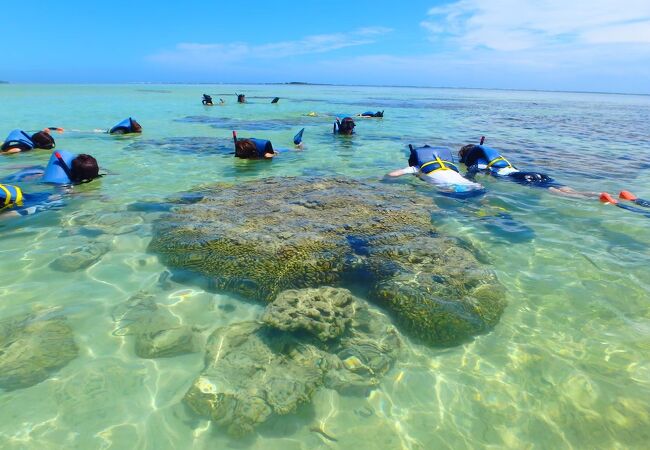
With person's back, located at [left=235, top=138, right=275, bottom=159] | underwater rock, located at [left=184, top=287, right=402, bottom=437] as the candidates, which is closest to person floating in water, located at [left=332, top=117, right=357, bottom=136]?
person's back, located at [left=235, top=138, right=275, bottom=159]

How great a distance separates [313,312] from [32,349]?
2.83 meters

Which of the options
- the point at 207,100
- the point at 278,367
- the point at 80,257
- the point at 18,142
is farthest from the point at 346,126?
the point at 207,100

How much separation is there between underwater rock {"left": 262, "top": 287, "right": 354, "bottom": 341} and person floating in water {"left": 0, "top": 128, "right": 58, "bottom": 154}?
13.5 meters

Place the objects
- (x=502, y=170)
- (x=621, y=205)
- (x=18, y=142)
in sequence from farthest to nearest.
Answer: (x=18, y=142)
(x=502, y=170)
(x=621, y=205)

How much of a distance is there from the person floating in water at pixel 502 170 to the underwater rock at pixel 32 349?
10.6 meters

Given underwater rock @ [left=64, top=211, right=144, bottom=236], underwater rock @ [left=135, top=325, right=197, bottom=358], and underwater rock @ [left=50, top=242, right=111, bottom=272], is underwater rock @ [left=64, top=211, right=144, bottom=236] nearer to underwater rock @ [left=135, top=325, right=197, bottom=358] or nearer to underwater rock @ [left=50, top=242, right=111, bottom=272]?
underwater rock @ [left=50, top=242, right=111, bottom=272]

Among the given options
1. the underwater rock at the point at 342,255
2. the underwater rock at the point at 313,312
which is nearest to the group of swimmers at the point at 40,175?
the underwater rock at the point at 342,255

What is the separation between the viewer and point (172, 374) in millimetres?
3549

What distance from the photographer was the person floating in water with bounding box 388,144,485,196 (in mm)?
9461

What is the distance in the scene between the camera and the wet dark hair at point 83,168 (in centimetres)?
907

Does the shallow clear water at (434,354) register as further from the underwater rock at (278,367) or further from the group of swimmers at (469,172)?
the group of swimmers at (469,172)

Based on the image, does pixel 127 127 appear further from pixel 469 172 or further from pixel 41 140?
pixel 469 172

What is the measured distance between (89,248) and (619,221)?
995 cm

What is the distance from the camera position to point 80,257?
5492 millimetres
